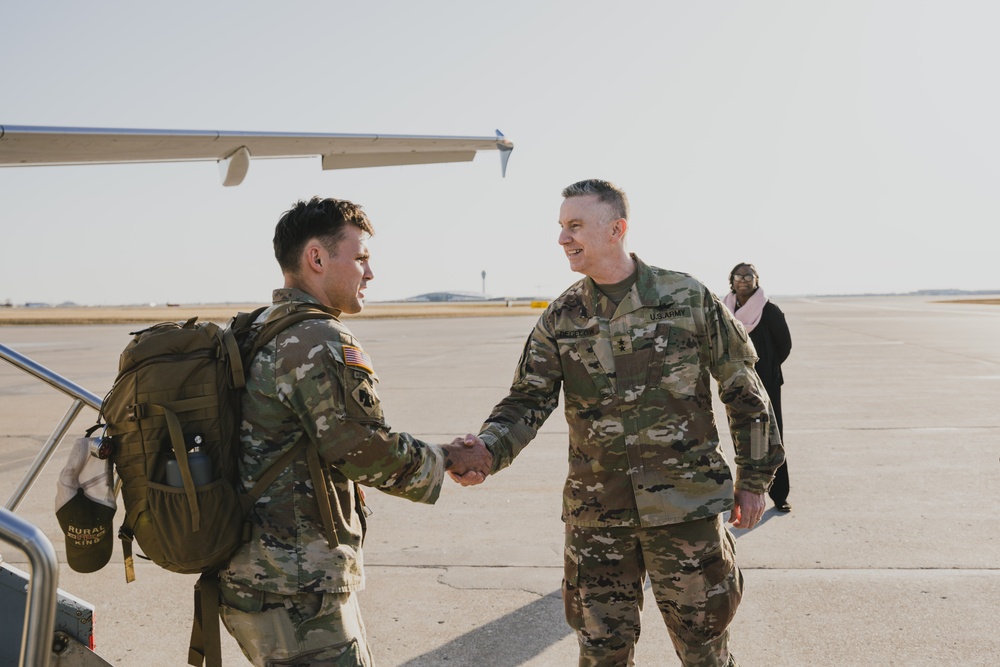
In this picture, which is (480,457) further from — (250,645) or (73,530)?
(73,530)

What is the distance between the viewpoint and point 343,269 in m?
2.53

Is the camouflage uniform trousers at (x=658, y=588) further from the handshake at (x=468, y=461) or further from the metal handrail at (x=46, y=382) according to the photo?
the metal handrail at (x=46, y=382)

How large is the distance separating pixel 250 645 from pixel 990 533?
493 cm

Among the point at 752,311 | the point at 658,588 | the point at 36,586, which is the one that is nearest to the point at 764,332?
the point at 752,311

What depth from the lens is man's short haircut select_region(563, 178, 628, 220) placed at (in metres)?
3.24

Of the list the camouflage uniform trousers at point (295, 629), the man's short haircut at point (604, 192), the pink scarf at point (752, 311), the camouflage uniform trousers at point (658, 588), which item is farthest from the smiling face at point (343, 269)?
the pink scarf at point (752, 311)

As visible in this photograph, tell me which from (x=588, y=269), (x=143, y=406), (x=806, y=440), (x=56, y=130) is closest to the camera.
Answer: (x=143, y=406)

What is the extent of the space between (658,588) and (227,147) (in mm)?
4984

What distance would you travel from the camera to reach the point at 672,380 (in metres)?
3.07

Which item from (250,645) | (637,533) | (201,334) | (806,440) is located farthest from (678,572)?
(806,440)

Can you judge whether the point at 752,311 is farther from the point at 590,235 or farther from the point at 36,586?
the point at 36,586

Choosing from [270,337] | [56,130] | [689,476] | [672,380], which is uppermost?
[56,130]

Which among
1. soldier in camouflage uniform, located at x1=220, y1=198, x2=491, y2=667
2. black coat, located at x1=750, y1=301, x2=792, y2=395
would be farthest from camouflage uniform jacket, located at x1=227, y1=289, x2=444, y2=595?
black coat, located at x1=750, y1=301, x2=792, y2=395

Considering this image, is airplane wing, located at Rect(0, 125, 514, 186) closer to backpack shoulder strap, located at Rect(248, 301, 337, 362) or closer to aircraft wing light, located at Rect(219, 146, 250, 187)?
aircraft wing light, located at Rect(219, 146, 250, 187)
